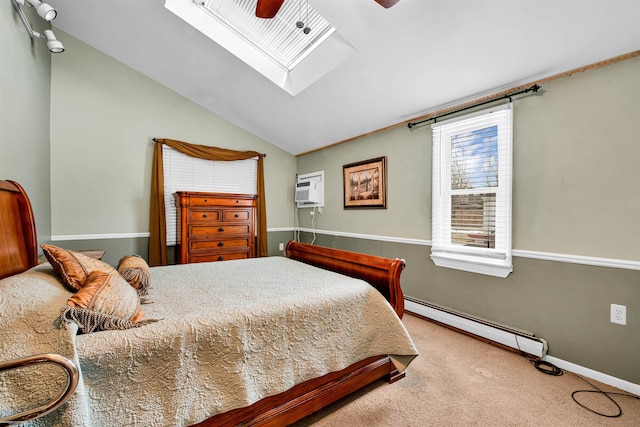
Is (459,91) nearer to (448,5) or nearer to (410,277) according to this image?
(448,5)

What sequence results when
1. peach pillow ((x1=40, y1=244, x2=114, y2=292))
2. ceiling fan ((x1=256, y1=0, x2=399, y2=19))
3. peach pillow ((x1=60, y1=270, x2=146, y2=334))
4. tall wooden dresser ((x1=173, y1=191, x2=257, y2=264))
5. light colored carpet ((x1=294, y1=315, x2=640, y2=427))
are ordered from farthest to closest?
tall wooden dresser ((x1=173, y1=191, x2=257, y2=264)), ceiling fan ((x1=256, y1=0, x2=399, y2=19)), light colored carpet ((x1=294, y1=315, x2=640, y2=427)), peach pillow ((x1=40, y1=244, x2=114, y2=292)), peach pillow ((x1=60, y1=270, x2=146, y2=334))

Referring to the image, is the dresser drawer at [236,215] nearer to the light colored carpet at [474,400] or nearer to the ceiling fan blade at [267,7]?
the ceiling fan blade at [267,7]

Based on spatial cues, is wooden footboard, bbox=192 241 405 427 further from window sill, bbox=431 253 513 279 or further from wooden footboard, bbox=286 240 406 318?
window sill, bbox=431 253 513 279

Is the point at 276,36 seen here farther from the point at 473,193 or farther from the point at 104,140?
the point at 473,193

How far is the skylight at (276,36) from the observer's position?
7.77ft

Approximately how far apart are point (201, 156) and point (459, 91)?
127 inches

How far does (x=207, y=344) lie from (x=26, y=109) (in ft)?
8.26

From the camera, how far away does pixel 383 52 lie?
2197mm

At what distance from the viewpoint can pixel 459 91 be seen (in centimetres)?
237

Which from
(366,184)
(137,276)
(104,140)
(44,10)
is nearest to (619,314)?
(366,184)

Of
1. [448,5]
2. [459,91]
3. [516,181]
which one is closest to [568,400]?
[516,181]

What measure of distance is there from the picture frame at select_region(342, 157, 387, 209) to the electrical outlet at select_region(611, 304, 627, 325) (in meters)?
2.01

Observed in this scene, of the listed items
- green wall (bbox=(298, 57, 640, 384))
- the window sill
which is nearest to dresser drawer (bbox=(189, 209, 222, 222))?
the window sill

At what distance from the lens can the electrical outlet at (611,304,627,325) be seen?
1.72 meters
